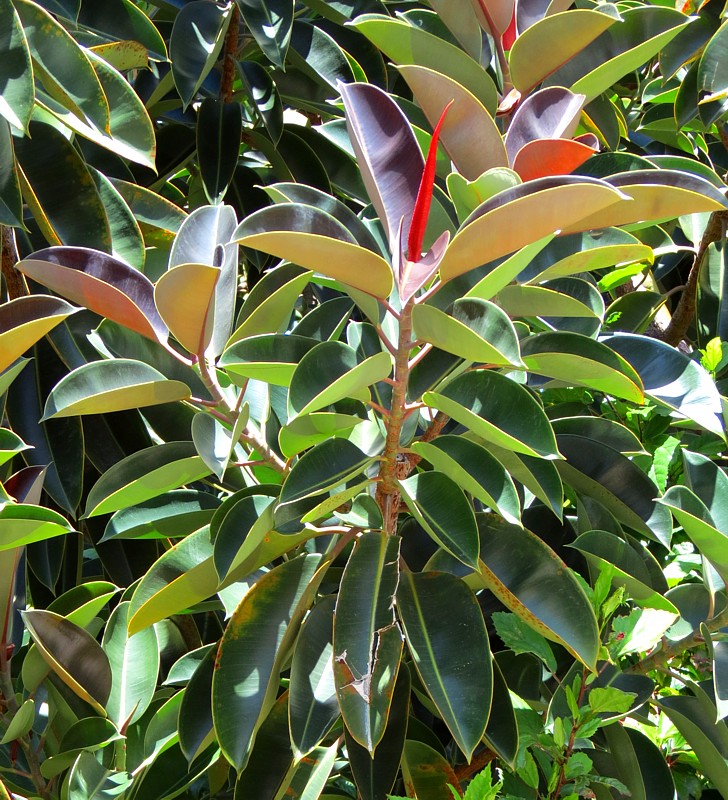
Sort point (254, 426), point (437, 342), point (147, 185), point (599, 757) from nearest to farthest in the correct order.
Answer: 1. point (437, 342)
2. point (254, 426)
3. point (599, 757)
4. point (147, 185)

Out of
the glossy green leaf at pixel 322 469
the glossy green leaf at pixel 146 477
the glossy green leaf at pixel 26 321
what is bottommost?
the glossy green leaf at pixel 146 477

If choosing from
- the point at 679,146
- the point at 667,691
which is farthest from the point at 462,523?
the point at 679,146

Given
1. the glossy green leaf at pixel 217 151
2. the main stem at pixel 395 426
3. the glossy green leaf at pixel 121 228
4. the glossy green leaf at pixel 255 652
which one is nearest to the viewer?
the main stem at pixel 395 426

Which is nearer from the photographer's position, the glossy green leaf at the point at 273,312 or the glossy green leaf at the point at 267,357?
the glossy green leaf at the point at 267,357

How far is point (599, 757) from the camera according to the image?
4.00 feet

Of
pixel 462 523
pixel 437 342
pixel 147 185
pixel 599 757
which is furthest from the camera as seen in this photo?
pixel 147 185

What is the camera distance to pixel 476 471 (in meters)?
0.85

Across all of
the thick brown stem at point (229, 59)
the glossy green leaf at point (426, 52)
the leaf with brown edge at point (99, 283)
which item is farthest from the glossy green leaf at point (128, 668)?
the thick brown stem at point (229, 59)

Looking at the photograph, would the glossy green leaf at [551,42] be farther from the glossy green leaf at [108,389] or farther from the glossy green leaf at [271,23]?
the glossy green leaf at [108,389]

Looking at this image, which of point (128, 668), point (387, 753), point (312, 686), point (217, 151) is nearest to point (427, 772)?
point (387, 753)

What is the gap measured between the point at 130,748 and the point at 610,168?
913 mm

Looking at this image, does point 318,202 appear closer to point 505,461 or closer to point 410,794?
point 505,461

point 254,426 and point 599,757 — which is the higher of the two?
point 254,426

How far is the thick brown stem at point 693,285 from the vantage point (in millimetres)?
1675
